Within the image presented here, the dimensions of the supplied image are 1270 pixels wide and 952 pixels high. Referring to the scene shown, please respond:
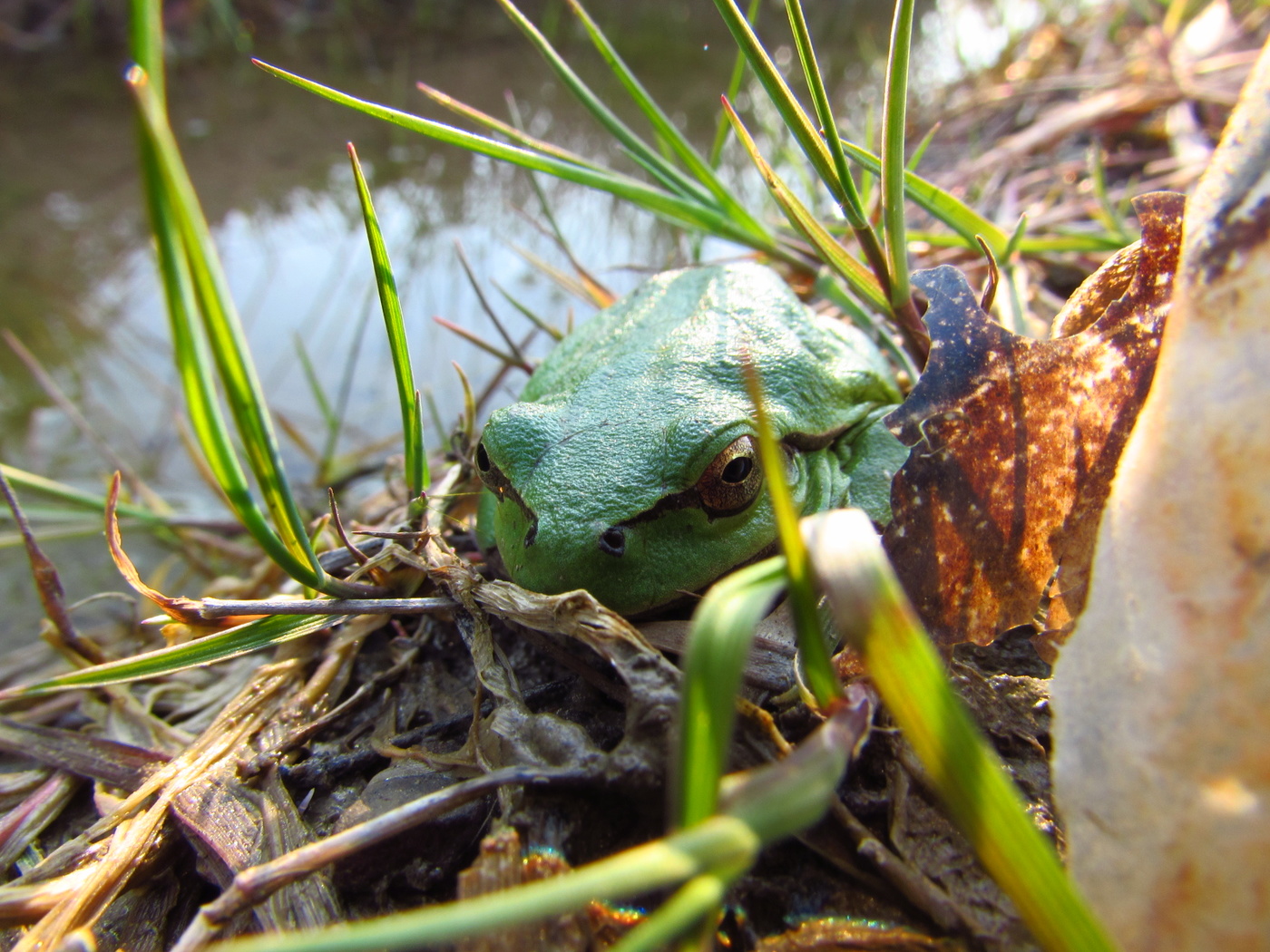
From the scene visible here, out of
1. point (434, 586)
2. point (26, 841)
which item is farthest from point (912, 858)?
point (26, 841)

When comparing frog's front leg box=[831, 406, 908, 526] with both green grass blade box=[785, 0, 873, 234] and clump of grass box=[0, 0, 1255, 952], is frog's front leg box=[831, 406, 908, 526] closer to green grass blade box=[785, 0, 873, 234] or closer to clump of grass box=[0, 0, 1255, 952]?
clump of grass box=[0, 0, 1255, 952]

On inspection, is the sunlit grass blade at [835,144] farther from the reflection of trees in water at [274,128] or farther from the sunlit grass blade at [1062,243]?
the reflection of trees in water at [274,128]

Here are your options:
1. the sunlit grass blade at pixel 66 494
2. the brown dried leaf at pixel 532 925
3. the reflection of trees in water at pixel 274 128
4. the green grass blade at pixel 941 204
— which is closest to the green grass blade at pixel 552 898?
the brown dried leaf at pixel 532 925

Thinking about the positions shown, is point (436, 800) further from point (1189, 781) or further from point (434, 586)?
point (1189, 781)

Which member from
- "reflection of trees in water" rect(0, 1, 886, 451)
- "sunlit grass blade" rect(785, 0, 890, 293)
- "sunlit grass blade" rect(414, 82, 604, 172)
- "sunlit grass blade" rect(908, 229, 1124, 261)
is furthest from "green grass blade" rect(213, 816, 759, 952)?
"reflection of trees in water" rect(0, 1, 886, 451)

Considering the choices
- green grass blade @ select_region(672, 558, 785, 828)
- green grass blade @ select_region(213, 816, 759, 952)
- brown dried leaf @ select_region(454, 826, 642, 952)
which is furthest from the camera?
brown dried leaf @ select_region(454, 826, 642, 952)

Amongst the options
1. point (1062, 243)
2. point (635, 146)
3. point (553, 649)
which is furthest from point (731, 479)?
point (1062, 243)

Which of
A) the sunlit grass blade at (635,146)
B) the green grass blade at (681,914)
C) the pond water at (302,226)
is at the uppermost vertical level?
the pond water at (302,226)
